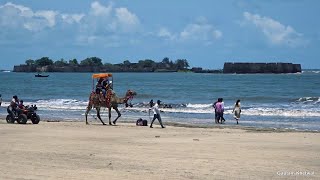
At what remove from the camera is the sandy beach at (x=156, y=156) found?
38.2ft

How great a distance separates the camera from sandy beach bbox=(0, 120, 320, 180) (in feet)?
38.2

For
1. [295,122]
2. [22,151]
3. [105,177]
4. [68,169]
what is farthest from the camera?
[295,122]

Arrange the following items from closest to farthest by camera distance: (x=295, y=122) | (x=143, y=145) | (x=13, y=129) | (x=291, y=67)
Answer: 1. (x=143, y=145)
2. (x=13, y=129)
3. (x=295, y=122)
4. (x=291, y=67)

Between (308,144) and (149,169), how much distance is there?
682 centimetres

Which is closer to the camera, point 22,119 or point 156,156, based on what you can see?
point 156,156

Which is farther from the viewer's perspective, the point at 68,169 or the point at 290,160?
the point at 290,160

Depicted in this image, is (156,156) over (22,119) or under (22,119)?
over

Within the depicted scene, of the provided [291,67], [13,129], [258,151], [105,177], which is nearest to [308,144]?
[258,151]

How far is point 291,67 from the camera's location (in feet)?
630

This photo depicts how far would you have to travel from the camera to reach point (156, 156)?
46.2 feet

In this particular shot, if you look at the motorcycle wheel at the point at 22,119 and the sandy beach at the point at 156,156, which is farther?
the motorcycle wheel at the point at 22,119

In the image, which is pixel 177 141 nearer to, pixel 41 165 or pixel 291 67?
pixel 41 165

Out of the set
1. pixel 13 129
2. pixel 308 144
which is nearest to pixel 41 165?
pixel 308 144

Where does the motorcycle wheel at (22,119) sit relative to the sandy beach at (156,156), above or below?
below
